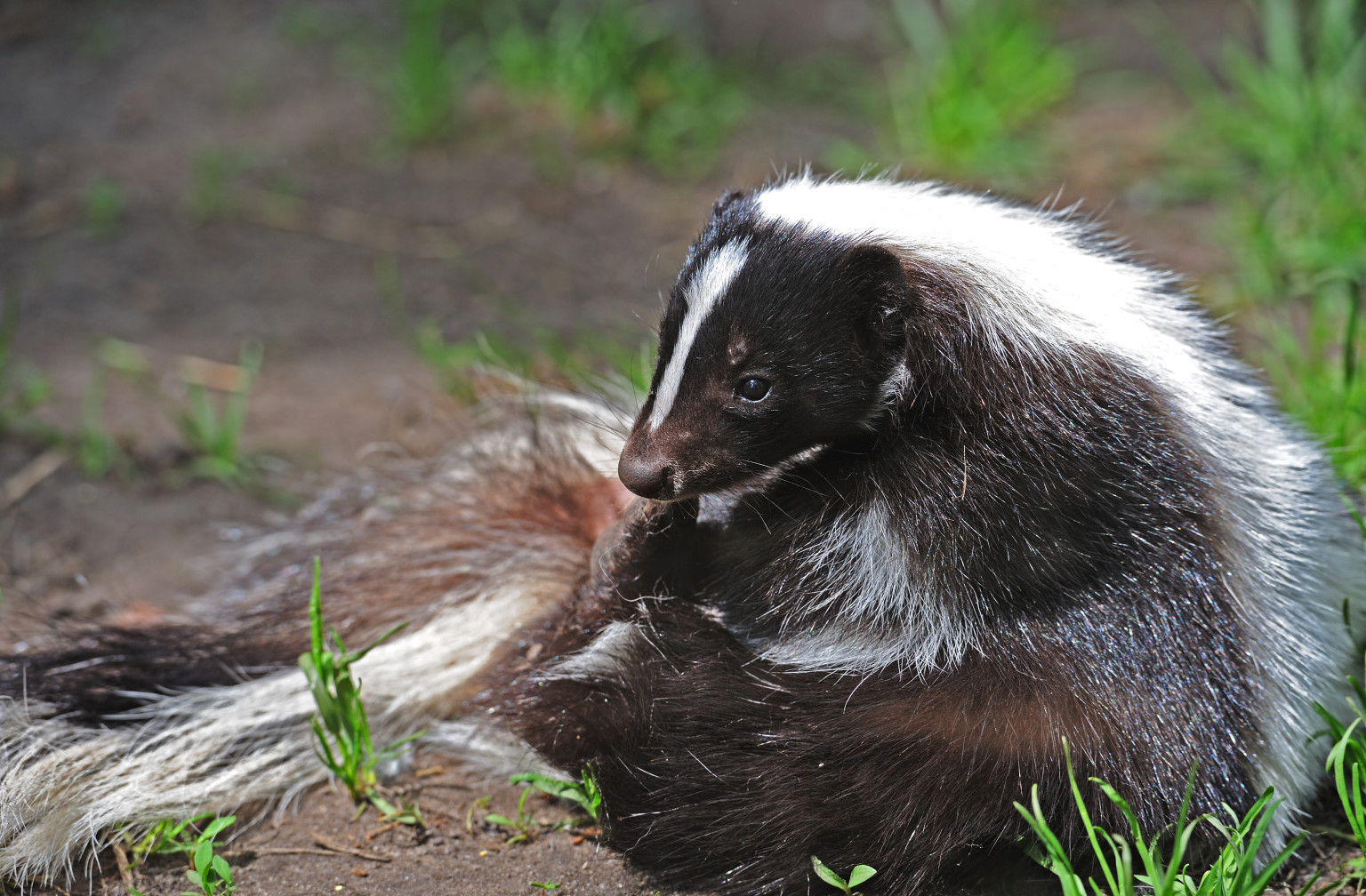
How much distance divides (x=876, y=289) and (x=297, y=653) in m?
1.75

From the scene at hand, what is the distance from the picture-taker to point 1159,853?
2418 millimetres

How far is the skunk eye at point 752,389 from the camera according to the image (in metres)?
2.55

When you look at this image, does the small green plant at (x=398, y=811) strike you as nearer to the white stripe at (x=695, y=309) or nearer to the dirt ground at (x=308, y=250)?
the dirt ground at (x=308, y=250)

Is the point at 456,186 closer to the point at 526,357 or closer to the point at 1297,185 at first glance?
the point at 526,357

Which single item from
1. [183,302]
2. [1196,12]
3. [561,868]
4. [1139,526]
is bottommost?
[561,868]

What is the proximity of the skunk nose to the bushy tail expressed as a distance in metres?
0.62

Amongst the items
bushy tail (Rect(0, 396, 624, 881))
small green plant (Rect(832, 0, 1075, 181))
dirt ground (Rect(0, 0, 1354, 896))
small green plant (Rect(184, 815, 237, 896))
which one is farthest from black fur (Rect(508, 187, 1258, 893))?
small green plant (Rect(832, 0, 1075, 181))

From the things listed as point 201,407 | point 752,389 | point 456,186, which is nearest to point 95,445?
point 201,407

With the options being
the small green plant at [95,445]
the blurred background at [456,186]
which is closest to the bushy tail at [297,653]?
the blurred background at [456,186]

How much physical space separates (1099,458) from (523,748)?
1.51 meters

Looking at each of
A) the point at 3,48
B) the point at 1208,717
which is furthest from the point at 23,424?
the point at 1208,717

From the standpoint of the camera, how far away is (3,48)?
659 cm

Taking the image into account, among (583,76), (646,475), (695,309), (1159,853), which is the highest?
(583,76)

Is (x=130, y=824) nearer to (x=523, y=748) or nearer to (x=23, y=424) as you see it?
(x=523, y=748)
